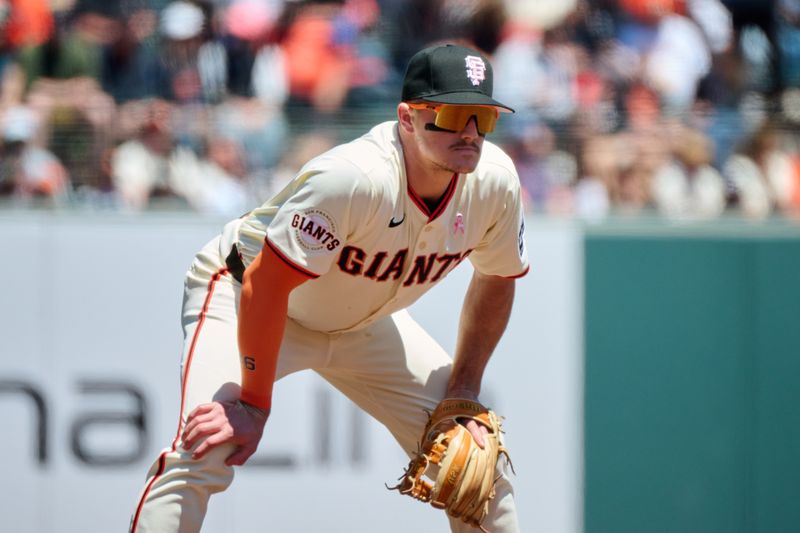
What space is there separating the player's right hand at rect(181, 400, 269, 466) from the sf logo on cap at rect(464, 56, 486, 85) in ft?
3.80

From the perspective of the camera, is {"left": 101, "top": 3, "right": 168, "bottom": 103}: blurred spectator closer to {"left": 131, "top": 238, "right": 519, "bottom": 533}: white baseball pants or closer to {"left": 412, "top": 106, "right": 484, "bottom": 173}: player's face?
{"left": 131, "top": 238, "right": 519, "bottom": 533}: white baseball pants

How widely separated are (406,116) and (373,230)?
357 mm

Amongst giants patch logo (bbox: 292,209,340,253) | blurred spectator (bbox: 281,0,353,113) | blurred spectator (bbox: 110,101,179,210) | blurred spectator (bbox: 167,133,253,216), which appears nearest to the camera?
giants patch logo (bbox: 292,209,340,253)

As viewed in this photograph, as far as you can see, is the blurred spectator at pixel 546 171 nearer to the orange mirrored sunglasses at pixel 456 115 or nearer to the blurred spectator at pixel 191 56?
the blurred spectator at pixel 191 56

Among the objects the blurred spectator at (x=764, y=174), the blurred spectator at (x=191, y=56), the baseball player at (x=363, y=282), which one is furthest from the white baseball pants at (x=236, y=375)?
the blurred spectator at (x=764, y=174)

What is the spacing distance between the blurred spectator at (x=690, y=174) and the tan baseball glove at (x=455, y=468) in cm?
334

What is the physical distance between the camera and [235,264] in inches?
146

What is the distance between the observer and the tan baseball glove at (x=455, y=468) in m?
3.58

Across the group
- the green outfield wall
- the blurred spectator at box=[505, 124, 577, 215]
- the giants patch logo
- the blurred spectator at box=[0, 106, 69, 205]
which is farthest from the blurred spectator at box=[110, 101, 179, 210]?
the giants patch logo

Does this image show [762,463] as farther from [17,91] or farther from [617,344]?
[17,91]

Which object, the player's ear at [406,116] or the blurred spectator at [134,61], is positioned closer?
the player's ear at [406,116]

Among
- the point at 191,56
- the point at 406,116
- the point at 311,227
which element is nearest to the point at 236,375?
the point at 311,227

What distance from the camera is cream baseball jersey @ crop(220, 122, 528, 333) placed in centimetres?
322

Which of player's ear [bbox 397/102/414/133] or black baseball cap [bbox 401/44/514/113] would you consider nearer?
black baseball cap [bbox 401/44/514/113]
